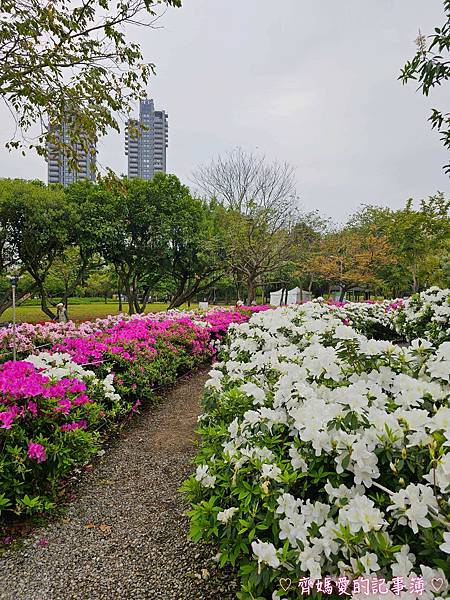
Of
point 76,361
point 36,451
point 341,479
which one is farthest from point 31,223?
point 341,479

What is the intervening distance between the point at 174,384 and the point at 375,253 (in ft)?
54.0

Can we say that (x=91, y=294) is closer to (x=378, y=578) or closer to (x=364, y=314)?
(x=364, y=314)

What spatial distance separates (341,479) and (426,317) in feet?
13.6

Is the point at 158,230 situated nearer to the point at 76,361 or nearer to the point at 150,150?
the point at 150,150

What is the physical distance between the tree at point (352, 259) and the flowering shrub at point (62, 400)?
15.8m

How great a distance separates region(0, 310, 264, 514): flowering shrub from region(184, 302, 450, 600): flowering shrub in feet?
3.32

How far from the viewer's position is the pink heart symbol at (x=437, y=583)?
36.3 inches

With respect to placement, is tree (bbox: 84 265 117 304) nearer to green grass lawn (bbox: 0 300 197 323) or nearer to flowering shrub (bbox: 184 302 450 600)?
A: green grass lawn (bbox: 0 300 197 323)

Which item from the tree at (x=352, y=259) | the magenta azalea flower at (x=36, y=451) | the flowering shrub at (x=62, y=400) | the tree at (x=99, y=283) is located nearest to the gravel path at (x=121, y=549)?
the flowering shrub at (x=62, y=400)

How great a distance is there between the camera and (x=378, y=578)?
998mm

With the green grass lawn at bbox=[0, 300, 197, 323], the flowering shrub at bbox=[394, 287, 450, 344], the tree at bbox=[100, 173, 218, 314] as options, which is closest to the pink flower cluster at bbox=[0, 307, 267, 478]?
the flowering shrub at bbox=[394, 287, 450, 344]

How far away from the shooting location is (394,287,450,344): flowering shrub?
13.9 feet

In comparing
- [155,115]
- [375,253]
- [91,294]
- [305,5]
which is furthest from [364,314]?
[91,294]

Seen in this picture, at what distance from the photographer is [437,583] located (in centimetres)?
93
